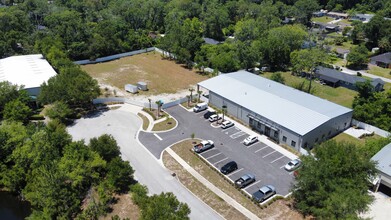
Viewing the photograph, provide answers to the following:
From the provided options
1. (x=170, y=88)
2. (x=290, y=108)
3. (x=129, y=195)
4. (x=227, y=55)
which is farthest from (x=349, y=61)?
(x=129, y=195)

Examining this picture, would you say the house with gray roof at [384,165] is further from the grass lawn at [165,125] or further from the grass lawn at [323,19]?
the grass lawn at [323,19]

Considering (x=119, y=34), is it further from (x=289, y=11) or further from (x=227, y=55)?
(x=289, y=11)

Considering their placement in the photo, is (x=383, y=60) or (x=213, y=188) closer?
(x=213, y=188)

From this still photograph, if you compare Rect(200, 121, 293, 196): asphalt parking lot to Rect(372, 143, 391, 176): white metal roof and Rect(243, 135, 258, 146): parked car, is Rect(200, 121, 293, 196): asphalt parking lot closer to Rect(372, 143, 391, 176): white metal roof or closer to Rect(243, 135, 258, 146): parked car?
Rect(243, 135, 258, 146): parked car

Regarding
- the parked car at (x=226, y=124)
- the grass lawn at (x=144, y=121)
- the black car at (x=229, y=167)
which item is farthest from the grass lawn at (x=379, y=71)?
the grass lawn at (x=144, y=121)

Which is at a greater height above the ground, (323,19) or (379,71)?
(323,19)

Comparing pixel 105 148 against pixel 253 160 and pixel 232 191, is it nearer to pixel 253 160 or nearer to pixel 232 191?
pixel 232 191

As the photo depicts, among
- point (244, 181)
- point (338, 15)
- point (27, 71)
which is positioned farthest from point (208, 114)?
point (338, 15)
